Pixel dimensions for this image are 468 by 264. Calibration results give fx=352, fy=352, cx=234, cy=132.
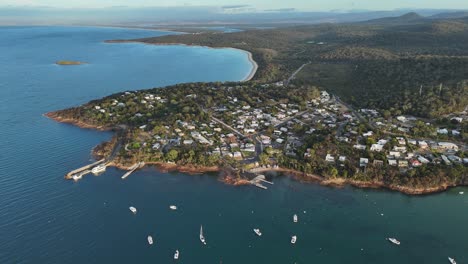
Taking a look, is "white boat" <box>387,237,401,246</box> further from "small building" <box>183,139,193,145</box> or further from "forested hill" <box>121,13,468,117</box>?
"forested hill" <box>121,13,468,117</box>

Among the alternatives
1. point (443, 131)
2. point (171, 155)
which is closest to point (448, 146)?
point (443, 131)

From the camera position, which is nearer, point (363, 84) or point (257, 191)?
point (257, 191)

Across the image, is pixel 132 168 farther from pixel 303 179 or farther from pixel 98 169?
pixel 303 179

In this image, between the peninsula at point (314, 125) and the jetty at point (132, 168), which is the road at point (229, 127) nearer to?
the peninsula at point (314, 125)

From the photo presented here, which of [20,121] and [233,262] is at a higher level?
[20,121]

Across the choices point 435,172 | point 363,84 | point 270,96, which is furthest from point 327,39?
point 435,172

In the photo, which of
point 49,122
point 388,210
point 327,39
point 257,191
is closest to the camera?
point 388,210

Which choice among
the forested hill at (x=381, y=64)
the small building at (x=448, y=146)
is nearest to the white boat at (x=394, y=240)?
the small building at (x=448, y=146)

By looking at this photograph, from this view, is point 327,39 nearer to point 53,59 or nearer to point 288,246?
point 53,59
